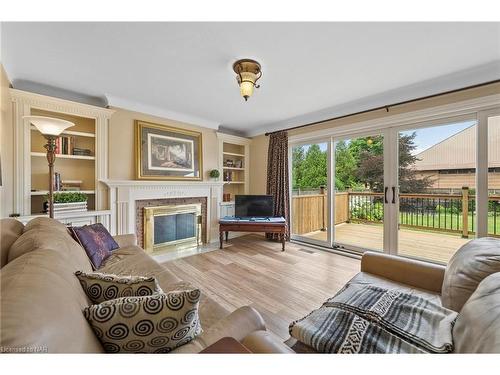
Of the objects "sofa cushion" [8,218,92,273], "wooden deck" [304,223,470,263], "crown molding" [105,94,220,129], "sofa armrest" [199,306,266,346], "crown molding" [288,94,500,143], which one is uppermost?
"crown molding" [105,94,220,129]

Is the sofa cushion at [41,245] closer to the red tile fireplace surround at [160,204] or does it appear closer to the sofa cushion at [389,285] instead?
the sofa cushion at [389,285]

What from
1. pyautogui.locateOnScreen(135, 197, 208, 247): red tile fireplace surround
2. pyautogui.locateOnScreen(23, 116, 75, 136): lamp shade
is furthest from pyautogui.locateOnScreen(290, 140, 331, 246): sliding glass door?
pyautogui.locateOnScreen(23, 116, 75, 136): lamp shade

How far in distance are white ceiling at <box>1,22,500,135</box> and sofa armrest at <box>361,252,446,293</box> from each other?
1716 mm

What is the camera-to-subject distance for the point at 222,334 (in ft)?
2.88

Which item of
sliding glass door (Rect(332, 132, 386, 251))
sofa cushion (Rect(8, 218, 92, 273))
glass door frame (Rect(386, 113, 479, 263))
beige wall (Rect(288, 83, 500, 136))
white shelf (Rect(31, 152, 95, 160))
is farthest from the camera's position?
sliding glass door (Rect(332, 132, 386, 251))

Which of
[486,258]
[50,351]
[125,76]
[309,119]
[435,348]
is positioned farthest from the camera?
[309,119]

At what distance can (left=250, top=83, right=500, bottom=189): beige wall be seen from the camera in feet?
7.61

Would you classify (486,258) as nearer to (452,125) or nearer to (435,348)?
(435,348)

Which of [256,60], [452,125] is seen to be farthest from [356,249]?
[256,60]

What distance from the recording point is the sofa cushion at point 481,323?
64 centimetres

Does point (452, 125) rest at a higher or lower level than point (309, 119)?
lower

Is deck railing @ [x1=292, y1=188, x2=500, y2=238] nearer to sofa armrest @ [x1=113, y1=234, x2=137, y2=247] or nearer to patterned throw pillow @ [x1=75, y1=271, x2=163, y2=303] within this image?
sofa armrest @ [x1=113, y1=234, x2=137, y2=247]

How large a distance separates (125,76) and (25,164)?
1479 millimetres
